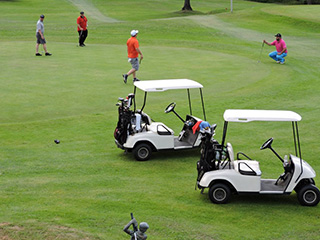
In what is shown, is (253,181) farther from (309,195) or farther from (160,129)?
(160,129)

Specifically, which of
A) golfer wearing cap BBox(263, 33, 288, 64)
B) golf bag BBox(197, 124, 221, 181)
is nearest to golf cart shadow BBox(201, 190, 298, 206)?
golf bag BBox(197, 124, 221, 181)

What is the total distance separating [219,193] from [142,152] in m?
2.88

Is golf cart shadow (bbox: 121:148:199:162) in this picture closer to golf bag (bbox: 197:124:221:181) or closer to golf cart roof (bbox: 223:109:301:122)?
golf bag (bbox: 197:124:221:181)

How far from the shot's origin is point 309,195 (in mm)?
9312

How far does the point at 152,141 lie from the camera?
11820 millimetres

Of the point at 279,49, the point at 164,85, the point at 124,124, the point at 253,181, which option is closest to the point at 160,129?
the point at 124,124

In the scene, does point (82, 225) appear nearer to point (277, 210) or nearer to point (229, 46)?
point (277, 210)

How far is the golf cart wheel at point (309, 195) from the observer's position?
9.28 meters

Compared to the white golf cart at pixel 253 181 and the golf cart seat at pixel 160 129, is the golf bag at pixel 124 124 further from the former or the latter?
the white golf cart at pixel 253 181

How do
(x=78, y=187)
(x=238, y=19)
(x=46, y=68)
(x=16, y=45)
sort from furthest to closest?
(x=238, y=19)
(x=16, y=45)
(x=46, y=68)
(x=78, y=187)

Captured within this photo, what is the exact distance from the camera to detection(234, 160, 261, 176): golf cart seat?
30.8 feet

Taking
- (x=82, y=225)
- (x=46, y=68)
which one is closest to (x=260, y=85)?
(x=46, y=68)

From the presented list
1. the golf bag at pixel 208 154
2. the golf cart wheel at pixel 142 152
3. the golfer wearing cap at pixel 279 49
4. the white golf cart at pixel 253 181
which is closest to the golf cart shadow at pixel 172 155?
the golf cart wheel at pixel 142 152

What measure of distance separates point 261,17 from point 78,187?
3349 cm
